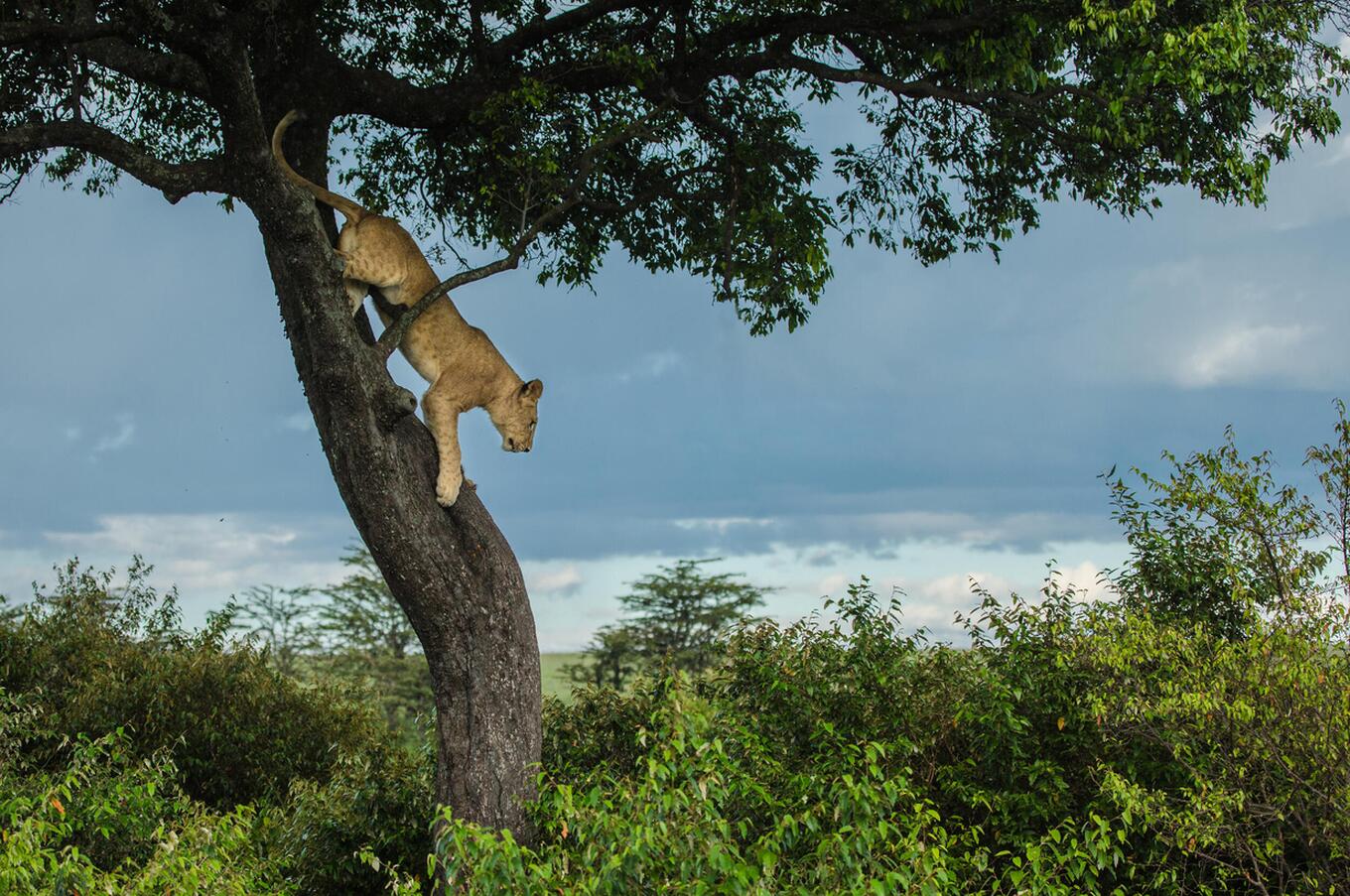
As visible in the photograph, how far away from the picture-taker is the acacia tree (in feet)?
28.1

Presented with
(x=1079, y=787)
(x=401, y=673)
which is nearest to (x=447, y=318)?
(x=1079, y=787)

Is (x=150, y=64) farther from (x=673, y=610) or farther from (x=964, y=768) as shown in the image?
(x=673, y=610)

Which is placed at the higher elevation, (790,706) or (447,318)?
(447,318)

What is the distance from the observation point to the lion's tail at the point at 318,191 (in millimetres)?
9070

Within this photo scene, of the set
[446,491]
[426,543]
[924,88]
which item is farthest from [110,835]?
[924,88]

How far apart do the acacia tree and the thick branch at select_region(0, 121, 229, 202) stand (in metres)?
0.02

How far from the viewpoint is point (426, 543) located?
8.64 metres

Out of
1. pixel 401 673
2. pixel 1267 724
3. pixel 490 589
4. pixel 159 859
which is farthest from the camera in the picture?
pixel 401 673

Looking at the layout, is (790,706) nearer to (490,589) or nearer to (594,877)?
(490,589)

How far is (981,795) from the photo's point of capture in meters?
8.30

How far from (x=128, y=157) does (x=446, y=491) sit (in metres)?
3.23

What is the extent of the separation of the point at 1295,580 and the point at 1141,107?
368cm

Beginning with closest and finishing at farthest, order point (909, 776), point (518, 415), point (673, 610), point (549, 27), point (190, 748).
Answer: point (909, 776)
point (518, 415)
point (549, 27)
point (190, 748)
point (673, 610)

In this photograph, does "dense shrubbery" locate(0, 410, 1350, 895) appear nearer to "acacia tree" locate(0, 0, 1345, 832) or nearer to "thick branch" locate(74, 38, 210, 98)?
"acacia tree" locate(0, 0, 1345, 832)
